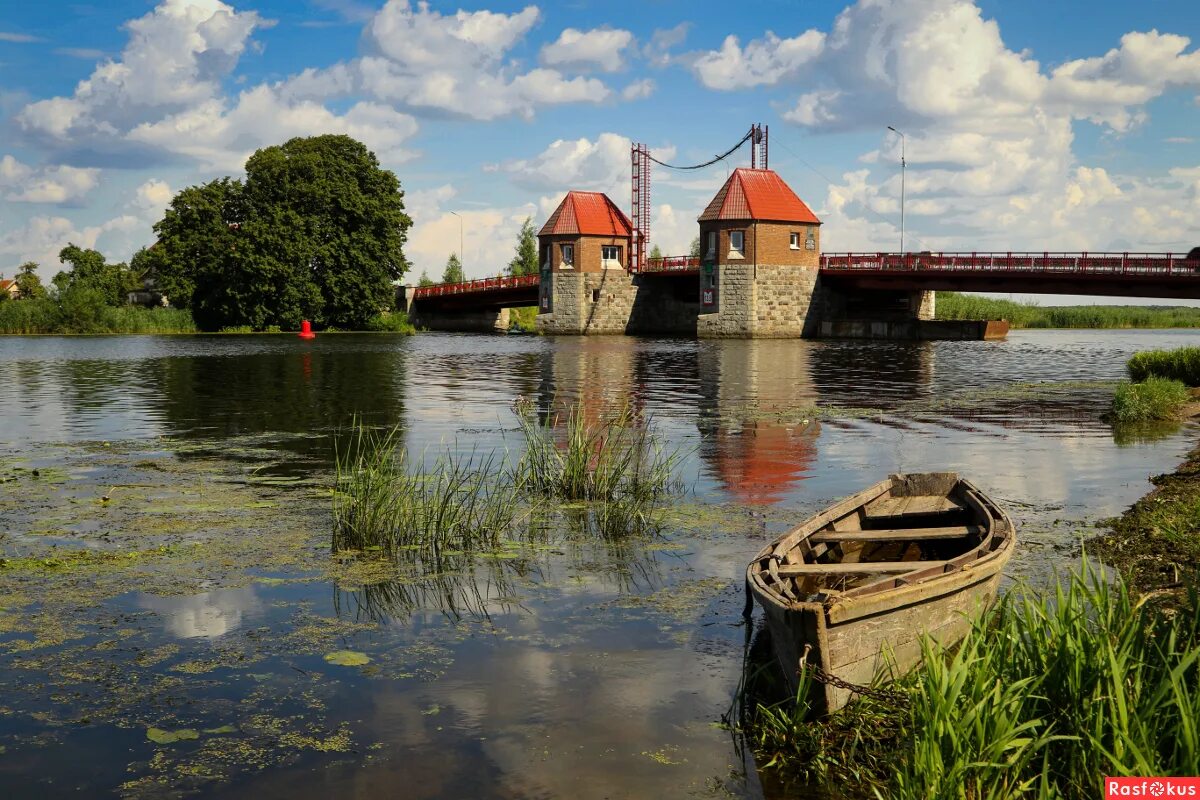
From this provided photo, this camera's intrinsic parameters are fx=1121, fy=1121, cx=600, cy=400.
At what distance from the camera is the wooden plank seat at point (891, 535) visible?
8.78m

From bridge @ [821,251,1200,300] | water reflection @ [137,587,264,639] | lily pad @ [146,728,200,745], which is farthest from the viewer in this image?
bridge @ [821,251,1200,300]

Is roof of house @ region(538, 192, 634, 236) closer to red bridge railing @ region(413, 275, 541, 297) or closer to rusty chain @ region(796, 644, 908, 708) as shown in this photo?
red bridge railing @ region(413, 275, 541, 297)

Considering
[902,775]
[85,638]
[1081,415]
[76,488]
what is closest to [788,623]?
[902,775]

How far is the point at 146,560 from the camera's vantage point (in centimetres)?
1055

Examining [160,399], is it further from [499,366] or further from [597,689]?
[597,689]

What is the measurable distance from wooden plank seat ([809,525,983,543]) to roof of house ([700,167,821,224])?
208 ft

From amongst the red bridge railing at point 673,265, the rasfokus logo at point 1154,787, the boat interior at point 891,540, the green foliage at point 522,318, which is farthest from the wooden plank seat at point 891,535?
the green foliage at point 522,318

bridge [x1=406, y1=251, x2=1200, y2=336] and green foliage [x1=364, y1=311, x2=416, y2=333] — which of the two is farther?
green foliage [x1=364, y1=311, x2=416, y2=333]

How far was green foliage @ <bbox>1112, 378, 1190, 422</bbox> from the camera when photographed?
73.0 ft

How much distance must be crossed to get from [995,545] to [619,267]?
240ft

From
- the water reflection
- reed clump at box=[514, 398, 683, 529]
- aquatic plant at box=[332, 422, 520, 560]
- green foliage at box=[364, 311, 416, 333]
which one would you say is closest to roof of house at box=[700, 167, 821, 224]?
green foliage at box=[364, 311, 416, 333]

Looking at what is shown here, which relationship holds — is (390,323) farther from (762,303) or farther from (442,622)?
(442,622)

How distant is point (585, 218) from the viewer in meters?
79.1

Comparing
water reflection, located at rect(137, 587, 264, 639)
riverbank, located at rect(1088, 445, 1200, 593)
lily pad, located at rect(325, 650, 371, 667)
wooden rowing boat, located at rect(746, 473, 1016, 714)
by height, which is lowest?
lily pad, located at rect(325, 650, 371, 667)
